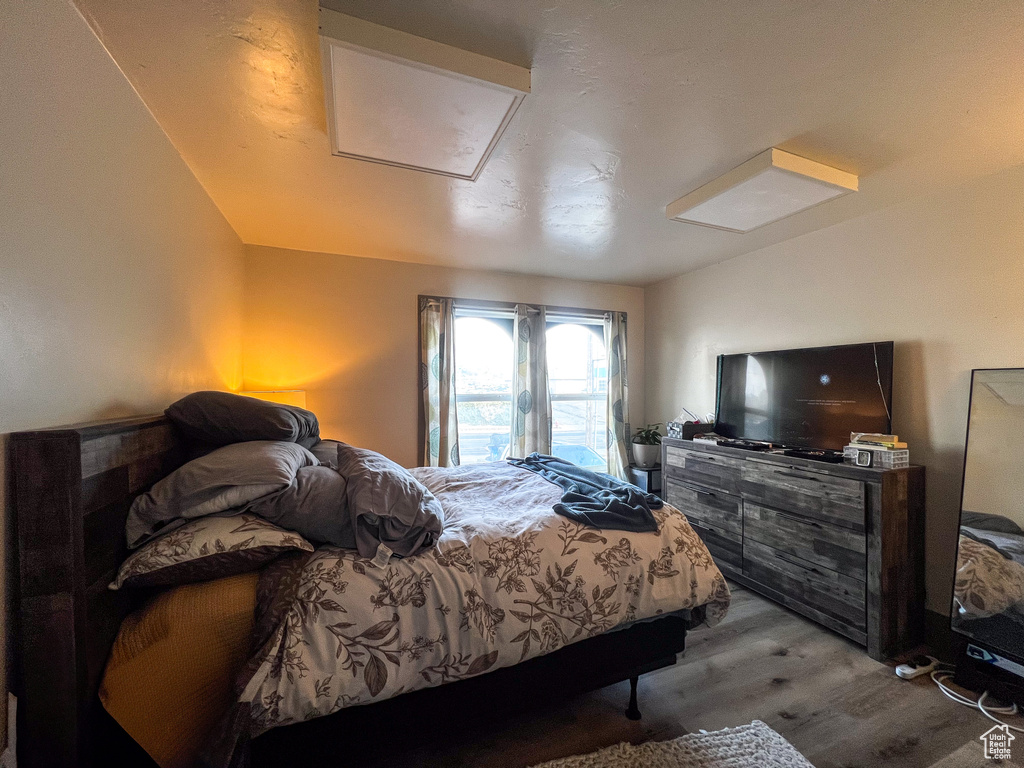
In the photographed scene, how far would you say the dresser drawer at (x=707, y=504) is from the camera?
2920mm

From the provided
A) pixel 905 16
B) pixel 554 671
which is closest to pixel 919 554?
pixel 554 671

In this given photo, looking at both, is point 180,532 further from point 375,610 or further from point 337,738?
point 337,738

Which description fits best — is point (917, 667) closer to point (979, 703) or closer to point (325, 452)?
point (979, 703)

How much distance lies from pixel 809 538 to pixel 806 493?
0.87 ft

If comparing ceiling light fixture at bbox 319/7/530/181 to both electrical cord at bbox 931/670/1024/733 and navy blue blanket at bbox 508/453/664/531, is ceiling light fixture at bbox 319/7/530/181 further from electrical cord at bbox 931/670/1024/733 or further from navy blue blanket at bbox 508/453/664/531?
electrical cord at bbox 931/670/1024/733

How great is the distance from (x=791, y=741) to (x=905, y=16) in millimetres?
2534

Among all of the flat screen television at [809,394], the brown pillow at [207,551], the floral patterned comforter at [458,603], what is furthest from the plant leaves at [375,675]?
the flat screen television at [809,394]

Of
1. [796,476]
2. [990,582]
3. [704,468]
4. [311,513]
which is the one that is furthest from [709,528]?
[311,513]

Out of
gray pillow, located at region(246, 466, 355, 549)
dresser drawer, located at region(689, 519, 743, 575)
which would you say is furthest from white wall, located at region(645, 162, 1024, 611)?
gray pillow, located at region(246, 466, 355, 549)

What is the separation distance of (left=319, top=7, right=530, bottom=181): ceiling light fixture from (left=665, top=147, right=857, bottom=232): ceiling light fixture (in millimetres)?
1235

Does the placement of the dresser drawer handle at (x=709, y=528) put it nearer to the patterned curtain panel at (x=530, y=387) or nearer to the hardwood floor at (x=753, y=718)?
the hardwood floor at (x=753, y=718)

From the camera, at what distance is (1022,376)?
198cm

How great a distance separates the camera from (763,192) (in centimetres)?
218

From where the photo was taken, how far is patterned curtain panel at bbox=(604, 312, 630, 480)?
14.6 feet
